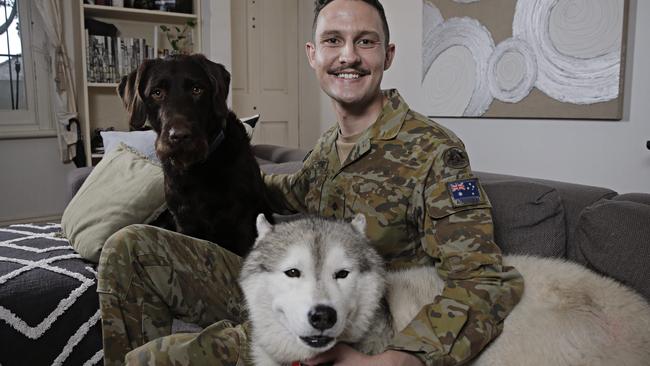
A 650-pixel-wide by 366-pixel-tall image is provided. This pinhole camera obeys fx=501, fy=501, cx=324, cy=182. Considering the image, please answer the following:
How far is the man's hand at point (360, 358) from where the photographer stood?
1.17 meters

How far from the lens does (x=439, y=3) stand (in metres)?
4.05

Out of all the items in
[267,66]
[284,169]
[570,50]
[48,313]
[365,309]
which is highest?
[267,66]

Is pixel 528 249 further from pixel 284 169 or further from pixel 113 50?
pixel 113 50

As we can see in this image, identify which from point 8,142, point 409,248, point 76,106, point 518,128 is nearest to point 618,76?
point 518,128

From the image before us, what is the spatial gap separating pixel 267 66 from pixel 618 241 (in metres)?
5.03

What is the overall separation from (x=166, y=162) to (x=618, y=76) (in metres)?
2.54

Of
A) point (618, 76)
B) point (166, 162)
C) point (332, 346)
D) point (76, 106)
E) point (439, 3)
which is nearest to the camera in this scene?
point (332, 346)

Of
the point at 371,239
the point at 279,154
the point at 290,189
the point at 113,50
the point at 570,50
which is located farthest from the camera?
the point at 113,50

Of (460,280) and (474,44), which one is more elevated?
(474,44)

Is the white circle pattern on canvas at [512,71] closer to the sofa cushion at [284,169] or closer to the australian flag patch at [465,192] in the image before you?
the sofa cushion at [284,169]

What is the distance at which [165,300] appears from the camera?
1.56 metres

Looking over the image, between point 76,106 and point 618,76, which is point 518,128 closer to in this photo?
point 618,76

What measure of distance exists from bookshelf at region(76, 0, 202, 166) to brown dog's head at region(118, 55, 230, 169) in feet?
10.3

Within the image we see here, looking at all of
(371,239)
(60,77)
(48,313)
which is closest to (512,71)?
(371,239)
